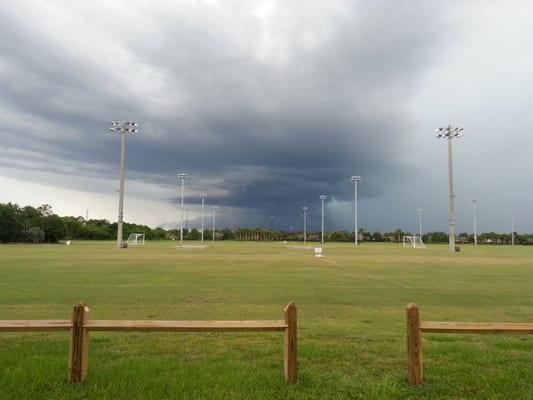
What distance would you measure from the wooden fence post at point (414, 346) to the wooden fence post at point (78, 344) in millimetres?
4154

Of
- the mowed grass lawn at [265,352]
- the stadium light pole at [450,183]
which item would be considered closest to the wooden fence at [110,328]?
the mowed grass lawn at [265,352]

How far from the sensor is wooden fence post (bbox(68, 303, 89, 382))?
6246mm

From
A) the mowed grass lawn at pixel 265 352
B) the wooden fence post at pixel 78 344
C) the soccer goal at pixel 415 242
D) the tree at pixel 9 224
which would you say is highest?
the tree at pixel 9 224

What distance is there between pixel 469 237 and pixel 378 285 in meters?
163

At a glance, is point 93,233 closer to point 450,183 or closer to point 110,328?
point 450,183

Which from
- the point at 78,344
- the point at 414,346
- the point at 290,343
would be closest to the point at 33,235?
the point at 78,344

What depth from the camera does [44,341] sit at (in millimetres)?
9055

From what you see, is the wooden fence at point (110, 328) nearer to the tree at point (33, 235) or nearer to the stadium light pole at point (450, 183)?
the stadium light pole at point (450, 183)

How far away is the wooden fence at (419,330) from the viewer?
20.7 feet

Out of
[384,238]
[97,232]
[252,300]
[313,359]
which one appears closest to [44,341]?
[313,359]

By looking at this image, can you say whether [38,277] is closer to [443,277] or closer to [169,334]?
[169,334]

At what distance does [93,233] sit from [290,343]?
159 m

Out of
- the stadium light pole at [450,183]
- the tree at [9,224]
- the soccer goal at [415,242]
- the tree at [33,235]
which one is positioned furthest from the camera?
the tree at [33,235]

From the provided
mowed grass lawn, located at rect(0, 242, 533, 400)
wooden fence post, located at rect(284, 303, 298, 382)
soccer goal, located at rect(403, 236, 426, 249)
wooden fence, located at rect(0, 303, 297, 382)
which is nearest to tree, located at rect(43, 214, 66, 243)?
soccer goal, located at rect(403, 236, 426, 249)
